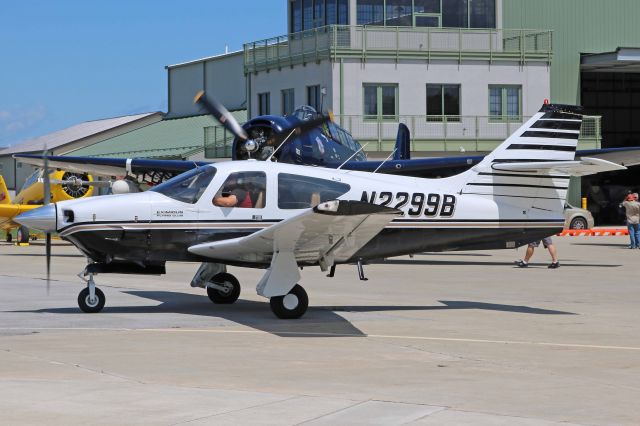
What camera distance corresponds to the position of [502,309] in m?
16.9

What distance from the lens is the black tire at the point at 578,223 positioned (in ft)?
149

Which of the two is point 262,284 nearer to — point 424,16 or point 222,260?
point 222,260

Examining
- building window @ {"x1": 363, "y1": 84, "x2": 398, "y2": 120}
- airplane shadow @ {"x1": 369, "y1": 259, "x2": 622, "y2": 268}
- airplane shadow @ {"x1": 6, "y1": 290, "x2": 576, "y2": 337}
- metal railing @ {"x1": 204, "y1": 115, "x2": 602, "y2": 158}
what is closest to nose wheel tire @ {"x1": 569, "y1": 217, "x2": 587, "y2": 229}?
metal railing @ {"x1": 204, "y1": 115, "x2": 602, "y2": 158}

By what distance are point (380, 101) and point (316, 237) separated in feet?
111

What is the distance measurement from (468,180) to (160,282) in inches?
320

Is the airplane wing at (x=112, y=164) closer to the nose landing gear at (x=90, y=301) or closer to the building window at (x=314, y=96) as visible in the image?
the nose landing gear at (x=90, y=301)

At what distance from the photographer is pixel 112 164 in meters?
32.8

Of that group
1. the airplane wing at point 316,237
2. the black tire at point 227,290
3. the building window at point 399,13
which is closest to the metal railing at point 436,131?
the building window at point 399,13

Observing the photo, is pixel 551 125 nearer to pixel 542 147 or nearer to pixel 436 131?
pixel 542 147

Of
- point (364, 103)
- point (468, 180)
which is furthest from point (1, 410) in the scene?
point (364, 103)

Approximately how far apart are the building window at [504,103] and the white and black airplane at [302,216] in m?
32.7

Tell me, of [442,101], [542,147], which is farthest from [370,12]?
[542,147]

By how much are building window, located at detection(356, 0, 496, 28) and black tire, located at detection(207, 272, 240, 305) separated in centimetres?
3299

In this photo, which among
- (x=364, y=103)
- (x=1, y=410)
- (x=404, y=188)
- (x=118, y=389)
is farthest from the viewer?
(x=364, y=103)
